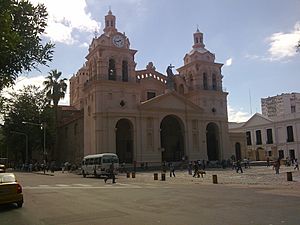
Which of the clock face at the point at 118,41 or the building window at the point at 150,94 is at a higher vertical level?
the clock face at the point at 118,41

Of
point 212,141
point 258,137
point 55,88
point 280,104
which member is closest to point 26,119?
point 55,88

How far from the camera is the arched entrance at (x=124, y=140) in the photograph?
2133 inches

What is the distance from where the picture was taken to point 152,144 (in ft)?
177

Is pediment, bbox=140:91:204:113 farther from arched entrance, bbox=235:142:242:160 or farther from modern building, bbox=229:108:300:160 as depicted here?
modern building, bbox=229:108:300:160

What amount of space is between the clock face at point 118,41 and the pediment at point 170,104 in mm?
9021

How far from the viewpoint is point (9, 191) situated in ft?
45.1

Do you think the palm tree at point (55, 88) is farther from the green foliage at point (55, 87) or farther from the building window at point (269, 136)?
the building window at point (269, 136)

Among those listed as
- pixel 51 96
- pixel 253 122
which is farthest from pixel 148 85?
pixel 253 122

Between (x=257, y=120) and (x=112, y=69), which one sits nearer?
(x=112, y=69)

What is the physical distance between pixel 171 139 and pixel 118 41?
17.9m

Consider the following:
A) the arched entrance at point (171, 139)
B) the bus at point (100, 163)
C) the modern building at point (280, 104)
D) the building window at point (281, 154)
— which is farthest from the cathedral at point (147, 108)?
the modern building at point (280, 104)

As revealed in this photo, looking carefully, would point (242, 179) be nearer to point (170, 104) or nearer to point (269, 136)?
point (170, 104)

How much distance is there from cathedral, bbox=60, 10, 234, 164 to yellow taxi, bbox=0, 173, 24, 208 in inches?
1408

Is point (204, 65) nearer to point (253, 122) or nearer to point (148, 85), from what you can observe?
point (148, 85)
